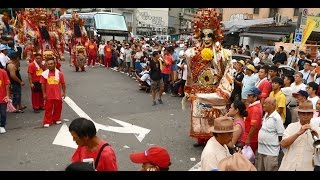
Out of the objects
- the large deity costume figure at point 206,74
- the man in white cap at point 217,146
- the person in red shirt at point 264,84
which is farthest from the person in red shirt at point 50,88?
the man in white cap at point 217,146

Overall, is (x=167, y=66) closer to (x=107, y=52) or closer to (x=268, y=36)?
(x=107, y=52)

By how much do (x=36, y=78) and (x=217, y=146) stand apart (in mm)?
7315

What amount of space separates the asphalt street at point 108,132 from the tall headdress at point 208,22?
2203mm

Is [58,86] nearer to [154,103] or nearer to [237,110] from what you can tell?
[154,103]

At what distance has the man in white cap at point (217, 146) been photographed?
345 cm

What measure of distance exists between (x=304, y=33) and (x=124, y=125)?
7.04 m

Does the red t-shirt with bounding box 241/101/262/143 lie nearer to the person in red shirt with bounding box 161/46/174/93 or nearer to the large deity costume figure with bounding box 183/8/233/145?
the large deity costume figure with bounding box 183/8/233/145

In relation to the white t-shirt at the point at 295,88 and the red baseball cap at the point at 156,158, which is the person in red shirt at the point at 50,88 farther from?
the red baseball cap at the point at 156,158

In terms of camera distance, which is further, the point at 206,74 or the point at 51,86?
the point at 51,86

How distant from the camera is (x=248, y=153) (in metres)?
5.20

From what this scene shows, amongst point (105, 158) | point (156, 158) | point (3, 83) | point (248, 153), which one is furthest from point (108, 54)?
point (156, 158)

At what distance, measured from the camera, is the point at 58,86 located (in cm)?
855
